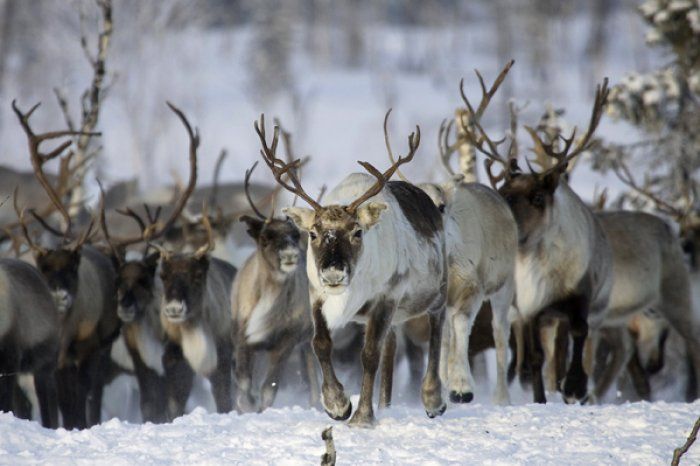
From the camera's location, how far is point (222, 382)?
9969 mm

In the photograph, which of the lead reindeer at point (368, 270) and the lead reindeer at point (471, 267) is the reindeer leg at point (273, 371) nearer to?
the lead reindeer at point (471, 267)

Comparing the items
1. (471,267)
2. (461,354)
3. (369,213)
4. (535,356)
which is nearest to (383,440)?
(369,213)

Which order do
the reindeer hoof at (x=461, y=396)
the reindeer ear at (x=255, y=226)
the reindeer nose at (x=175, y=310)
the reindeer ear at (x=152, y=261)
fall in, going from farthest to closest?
1. the reindeer ear at (x=152, y=261)
2. the reindeer ear at (x=255, y=226)
3. the reindeer nose at (x=175, y=310)
4. the reindeer hoof at (x=461, y=396)

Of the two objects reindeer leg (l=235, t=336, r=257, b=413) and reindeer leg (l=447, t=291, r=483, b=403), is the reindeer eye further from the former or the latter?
reindeer leg (l=235, t=336, r=257, b=413)

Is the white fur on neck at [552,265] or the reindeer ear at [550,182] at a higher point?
the reindeer ear at [550,182]

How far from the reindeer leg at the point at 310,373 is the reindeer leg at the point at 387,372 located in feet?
8.07

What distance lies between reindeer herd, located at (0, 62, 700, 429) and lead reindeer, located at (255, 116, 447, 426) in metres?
0.01

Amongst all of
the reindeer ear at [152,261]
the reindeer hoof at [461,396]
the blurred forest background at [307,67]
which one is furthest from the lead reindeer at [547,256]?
the blurred forest background at [307,67]

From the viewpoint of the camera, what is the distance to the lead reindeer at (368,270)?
632 centimetres

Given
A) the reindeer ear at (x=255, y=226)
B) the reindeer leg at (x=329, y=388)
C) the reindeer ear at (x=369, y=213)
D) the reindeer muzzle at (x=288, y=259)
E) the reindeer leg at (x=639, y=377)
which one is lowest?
the reindeer leg at (x=639, y=377)

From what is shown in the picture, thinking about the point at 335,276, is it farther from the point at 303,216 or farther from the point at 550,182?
the point at 550,182

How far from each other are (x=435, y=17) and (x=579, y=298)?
51.2 metres

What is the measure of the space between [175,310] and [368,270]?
3.26m

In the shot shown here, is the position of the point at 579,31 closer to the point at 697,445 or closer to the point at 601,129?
the point at 601,129
